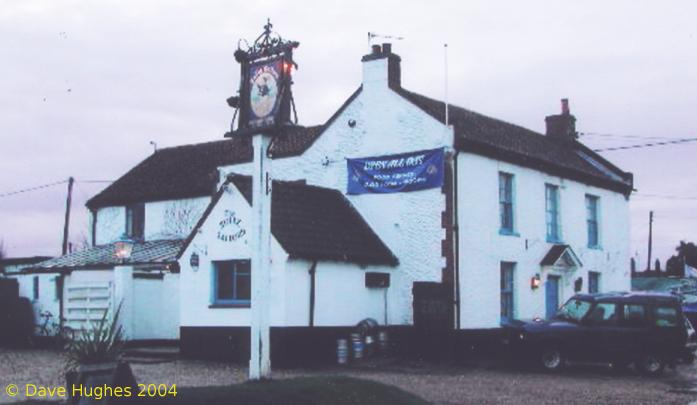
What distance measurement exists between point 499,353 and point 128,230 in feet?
62.8

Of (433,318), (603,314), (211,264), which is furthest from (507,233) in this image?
(211,264)

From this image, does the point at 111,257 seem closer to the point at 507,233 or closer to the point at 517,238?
the point at 507,233

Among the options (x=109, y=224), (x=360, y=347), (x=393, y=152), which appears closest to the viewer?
(x=360, y=347)

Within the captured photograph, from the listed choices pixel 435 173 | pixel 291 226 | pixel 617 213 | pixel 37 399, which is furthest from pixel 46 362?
pixel 617 213

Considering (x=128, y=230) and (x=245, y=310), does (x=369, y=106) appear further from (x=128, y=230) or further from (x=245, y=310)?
(x=128, y=230)

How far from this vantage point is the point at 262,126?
15445 mm

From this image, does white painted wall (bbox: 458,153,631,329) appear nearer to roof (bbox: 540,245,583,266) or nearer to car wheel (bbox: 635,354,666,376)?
roof (bbox: 540,245,583,266)

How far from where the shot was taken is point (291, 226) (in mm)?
22328

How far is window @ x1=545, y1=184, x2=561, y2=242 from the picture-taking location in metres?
28.1

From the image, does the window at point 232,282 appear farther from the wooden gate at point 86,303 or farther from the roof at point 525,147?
the roof at point 525,147

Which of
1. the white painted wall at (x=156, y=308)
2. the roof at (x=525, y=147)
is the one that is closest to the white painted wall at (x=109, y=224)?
the white painted wall at (x=156, y=308)

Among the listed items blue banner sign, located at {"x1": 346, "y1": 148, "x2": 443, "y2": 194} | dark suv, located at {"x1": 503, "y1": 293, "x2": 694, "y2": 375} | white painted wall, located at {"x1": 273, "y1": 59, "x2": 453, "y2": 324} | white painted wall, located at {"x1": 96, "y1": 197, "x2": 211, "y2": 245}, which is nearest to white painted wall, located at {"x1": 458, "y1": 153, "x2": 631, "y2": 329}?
blue banner sign, located at {"x1": 346, "y1": 148, "x2": 443, "y2": 194}

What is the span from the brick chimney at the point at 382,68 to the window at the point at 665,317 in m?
9.66

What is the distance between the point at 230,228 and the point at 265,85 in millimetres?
7469
